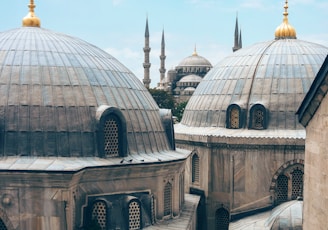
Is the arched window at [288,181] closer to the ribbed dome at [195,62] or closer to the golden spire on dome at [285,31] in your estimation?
the golden spire on dome at [285,31]

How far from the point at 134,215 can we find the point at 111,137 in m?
2.78

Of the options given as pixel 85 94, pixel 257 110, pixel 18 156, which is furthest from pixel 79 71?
pixel 257 110

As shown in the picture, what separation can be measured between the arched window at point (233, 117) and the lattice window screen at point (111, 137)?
925 cm

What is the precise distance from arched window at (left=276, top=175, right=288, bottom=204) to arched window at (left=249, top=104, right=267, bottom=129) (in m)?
2.68

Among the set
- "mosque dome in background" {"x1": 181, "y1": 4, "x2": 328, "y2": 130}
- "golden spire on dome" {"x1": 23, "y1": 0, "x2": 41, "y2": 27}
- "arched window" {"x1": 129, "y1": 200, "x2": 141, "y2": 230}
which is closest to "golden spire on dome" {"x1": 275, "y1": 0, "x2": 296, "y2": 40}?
"mosque dome in background" {"x1": 181, "y1": 4, "x2": 328, "y2": 130}

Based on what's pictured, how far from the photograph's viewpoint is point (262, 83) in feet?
85.8

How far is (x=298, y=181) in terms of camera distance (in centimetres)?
2375

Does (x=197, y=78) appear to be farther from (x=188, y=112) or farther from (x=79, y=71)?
(x=79, y=71)

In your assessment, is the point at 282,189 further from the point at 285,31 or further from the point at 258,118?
the point at 285,31

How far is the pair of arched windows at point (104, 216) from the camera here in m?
17.1

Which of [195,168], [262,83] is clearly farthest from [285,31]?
[195,168]

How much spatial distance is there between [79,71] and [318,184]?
11000 millimetres

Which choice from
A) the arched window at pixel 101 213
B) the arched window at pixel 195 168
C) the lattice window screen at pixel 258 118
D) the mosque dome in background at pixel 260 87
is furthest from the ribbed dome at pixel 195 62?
the arched window at pixel 101 213

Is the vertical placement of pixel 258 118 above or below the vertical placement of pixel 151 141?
above
